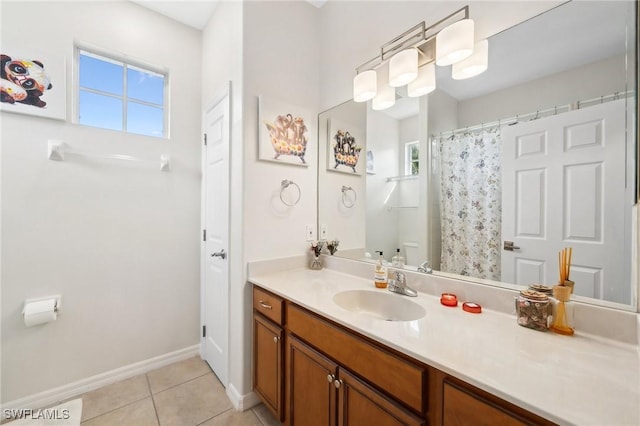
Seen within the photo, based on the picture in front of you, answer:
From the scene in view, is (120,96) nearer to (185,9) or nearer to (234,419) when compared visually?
(185,9)

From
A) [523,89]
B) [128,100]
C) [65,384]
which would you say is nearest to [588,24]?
[523,89]

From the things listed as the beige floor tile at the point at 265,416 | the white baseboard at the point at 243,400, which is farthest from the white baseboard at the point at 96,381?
the beige floor tile at the point at 265,416

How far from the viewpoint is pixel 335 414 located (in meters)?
1.06

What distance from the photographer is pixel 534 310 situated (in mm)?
917

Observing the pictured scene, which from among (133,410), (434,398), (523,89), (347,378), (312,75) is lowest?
(133,410)

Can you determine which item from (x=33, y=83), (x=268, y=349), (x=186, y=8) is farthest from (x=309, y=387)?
(x=186, y=8)

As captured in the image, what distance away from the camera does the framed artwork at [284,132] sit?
5.65ft

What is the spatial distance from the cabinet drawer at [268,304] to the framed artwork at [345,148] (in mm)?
1039

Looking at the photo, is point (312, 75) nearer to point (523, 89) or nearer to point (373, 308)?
point (523, 89)

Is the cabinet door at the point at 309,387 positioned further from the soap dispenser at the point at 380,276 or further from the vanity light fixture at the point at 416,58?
the vanity light fixture at the point at 416,58

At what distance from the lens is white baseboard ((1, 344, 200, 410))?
1.62 m

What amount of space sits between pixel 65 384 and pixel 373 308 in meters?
2.18

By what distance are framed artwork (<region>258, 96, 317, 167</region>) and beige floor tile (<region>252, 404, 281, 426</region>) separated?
166cm

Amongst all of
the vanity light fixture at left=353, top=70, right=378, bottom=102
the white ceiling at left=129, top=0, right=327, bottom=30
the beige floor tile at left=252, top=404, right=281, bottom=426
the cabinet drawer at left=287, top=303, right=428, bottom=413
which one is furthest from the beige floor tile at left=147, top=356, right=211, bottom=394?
the white ceiling at left=129, top=0, right=327, bottom=30
